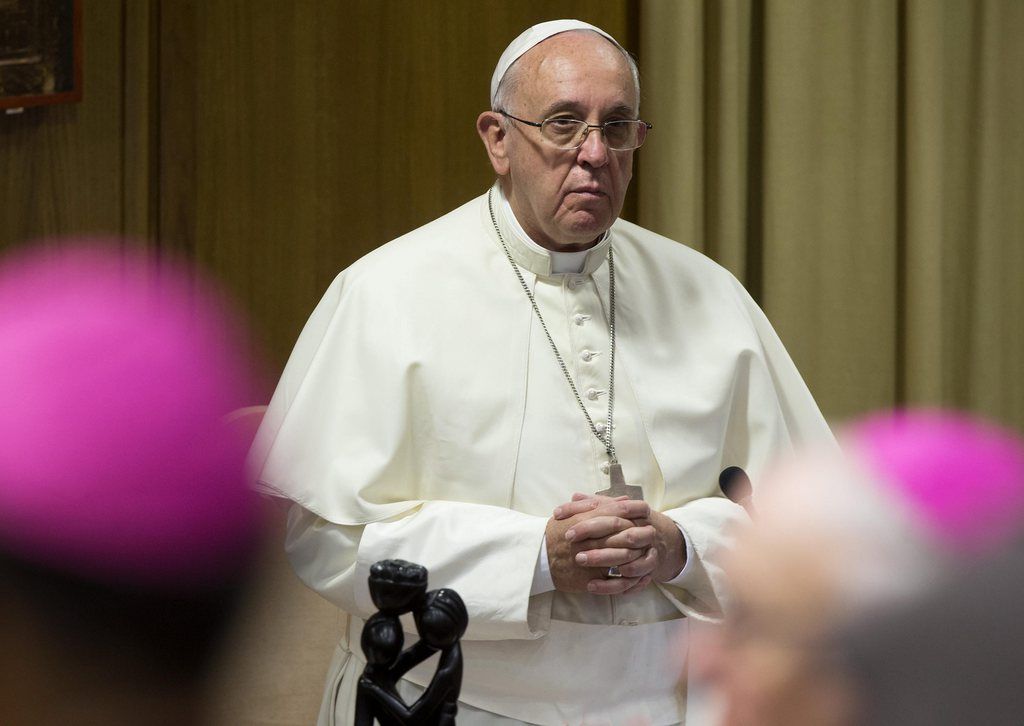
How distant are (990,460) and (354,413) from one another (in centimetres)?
185

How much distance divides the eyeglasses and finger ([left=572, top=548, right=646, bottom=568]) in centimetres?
83

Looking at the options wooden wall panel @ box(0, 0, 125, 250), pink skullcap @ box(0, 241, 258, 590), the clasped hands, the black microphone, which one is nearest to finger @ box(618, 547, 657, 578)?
the clasped hands

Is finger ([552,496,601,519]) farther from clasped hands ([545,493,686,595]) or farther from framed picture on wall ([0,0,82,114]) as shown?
framed picture on wall ([0,0,82,114])

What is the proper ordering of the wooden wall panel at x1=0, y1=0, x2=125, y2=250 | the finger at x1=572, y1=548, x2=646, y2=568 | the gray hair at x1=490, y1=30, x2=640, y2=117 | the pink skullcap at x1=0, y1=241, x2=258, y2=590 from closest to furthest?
the pink skullcap at x1=0, y1=241, x2=258, y2=590 → the finger at x1=572, y1=548, x2=646, y2=568 → the gray hair at x1=490, y1=30, x2=640, y2=117 → the wooden wall panel at x1=0, y1=0, x2=125, y2=250

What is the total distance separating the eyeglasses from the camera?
254 cm

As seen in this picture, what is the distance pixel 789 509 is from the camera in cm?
72

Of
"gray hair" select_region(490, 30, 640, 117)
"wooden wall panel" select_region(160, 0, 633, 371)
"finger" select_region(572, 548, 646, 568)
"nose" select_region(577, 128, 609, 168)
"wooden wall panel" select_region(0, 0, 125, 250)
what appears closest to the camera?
"finger" select_region(572, 548, 646, 568)

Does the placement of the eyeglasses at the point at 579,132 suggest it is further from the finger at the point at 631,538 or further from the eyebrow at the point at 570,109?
the finger at the point at 631,538

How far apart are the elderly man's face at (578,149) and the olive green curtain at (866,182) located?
959mm

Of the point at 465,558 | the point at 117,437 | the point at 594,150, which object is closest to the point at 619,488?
the point at 465,558

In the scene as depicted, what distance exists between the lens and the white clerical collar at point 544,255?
2664 mm

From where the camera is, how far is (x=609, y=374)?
2594mm

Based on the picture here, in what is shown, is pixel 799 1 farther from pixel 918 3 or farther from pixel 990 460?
pixel 990 460

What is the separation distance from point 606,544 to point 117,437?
1.59 metres
